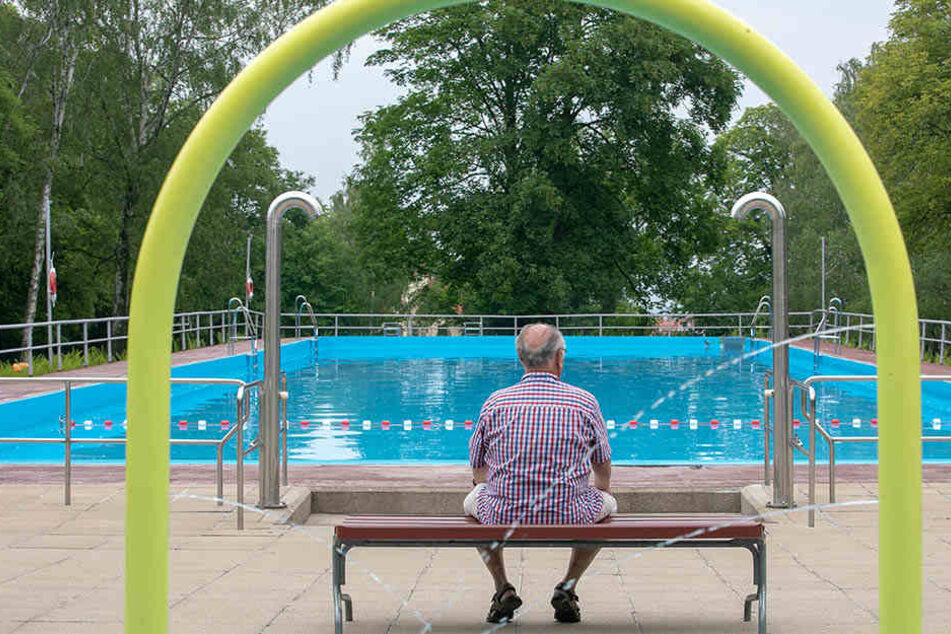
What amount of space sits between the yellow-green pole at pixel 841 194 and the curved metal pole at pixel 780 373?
3.73 meters

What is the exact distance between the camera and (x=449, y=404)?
1666 cm

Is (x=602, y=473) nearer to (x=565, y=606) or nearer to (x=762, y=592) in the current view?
(x=565, y=606)

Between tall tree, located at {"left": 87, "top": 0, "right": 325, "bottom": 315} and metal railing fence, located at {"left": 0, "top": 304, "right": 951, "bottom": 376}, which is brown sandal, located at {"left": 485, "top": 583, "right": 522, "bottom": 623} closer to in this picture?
metal railing fence, located at {"left": 0, "top": 304, "right": 951, "bottom": 376}

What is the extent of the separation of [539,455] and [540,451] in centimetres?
2

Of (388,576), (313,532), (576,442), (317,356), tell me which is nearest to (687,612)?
(576,442)

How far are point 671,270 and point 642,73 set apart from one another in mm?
7717

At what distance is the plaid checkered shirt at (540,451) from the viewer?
4.27 m

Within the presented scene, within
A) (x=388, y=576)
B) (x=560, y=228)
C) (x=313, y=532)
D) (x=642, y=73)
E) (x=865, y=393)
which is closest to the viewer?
(x=388, y=576)

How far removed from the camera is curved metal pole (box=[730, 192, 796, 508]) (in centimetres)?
692

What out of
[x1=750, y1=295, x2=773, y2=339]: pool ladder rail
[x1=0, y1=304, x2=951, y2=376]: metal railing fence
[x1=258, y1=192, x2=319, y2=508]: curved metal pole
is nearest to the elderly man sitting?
[x1=258, y1=192, x2=319, y2=508]: curved metal pole

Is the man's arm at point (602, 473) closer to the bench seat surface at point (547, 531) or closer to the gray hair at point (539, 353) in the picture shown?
the bench seat surface at point (547, 531)

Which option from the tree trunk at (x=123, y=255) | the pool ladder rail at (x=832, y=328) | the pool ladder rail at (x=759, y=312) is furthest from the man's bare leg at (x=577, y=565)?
the tree trunk at (x=123, y=255)

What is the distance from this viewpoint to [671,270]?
36.5 meters

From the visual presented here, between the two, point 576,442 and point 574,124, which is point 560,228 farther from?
point 576,442
